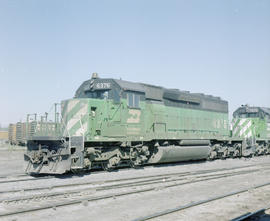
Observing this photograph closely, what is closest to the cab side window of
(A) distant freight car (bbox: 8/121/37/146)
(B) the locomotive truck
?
(B) the locomotive truck

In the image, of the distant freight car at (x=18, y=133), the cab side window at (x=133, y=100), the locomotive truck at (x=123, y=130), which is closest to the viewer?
the locomotive truck at (x=123, y=130)

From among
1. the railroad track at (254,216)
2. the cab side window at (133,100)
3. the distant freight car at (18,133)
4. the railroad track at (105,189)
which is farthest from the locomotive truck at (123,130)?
the distant freight car at (18,133)

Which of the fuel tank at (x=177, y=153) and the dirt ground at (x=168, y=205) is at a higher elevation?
the fuel tank at (x=177, y=153)

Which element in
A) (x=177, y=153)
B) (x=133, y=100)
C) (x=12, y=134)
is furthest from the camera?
(x=12, y=134)

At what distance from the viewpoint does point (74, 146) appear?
9961mm

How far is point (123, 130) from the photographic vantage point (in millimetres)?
11586

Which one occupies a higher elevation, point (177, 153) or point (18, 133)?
point (18, 133)

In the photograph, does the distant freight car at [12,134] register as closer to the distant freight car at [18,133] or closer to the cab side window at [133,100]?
the distant freight car at [18,133]

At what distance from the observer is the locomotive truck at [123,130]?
10.3 m

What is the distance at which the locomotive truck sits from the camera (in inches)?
404

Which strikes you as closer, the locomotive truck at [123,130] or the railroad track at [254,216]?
the railroad track at [254,216]

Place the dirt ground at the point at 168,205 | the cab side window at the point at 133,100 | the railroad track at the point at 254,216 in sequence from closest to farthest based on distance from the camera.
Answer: the railroad track at the point at 254,216 < the dirt ground at the point at 168,205 < the cab side window at the point at 133,100

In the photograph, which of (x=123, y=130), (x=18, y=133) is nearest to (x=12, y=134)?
(x=18, y=133)

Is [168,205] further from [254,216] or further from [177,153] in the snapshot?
[177,153]
